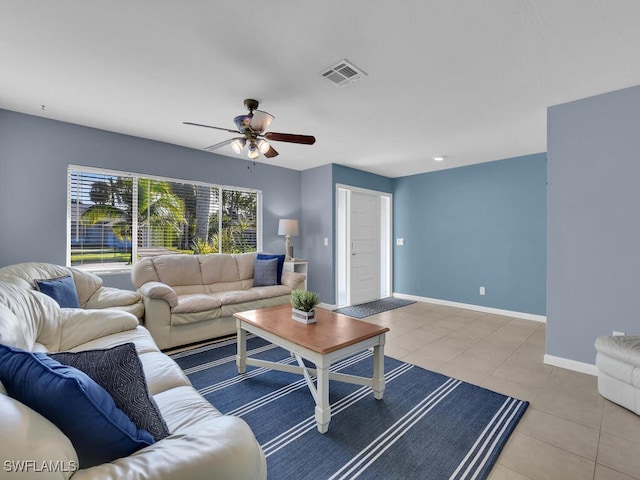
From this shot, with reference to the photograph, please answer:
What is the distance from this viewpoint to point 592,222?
264 centimetres

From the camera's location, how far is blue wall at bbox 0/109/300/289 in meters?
3.03

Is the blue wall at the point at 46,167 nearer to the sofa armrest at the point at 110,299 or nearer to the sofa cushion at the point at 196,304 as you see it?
the sofa armrest at the point at 110,299

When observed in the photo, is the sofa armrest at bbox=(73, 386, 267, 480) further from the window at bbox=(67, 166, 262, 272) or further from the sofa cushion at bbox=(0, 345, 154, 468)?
the window at bbox=(67, 166, 262, 272)

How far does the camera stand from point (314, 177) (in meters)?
5.36

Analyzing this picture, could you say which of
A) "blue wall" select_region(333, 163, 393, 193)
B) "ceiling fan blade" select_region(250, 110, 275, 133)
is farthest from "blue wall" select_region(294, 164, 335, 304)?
"ceiling fan blade" select_region(250, 110, 275, 133)

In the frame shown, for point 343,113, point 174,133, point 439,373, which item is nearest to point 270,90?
point 343,113

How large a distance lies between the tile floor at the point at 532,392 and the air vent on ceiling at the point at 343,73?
2.65 metres

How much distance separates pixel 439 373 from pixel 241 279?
9.34 ft

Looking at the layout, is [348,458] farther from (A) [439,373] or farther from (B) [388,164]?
(B) [388,164]

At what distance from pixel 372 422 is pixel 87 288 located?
9.44 feet

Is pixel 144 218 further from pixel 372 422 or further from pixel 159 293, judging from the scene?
pixel 372 422

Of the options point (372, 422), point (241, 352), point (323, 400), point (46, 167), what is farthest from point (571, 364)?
point (46, 167)

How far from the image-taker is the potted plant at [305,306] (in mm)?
2375

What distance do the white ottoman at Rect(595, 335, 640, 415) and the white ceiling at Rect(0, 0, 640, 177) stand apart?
2.07 meters
